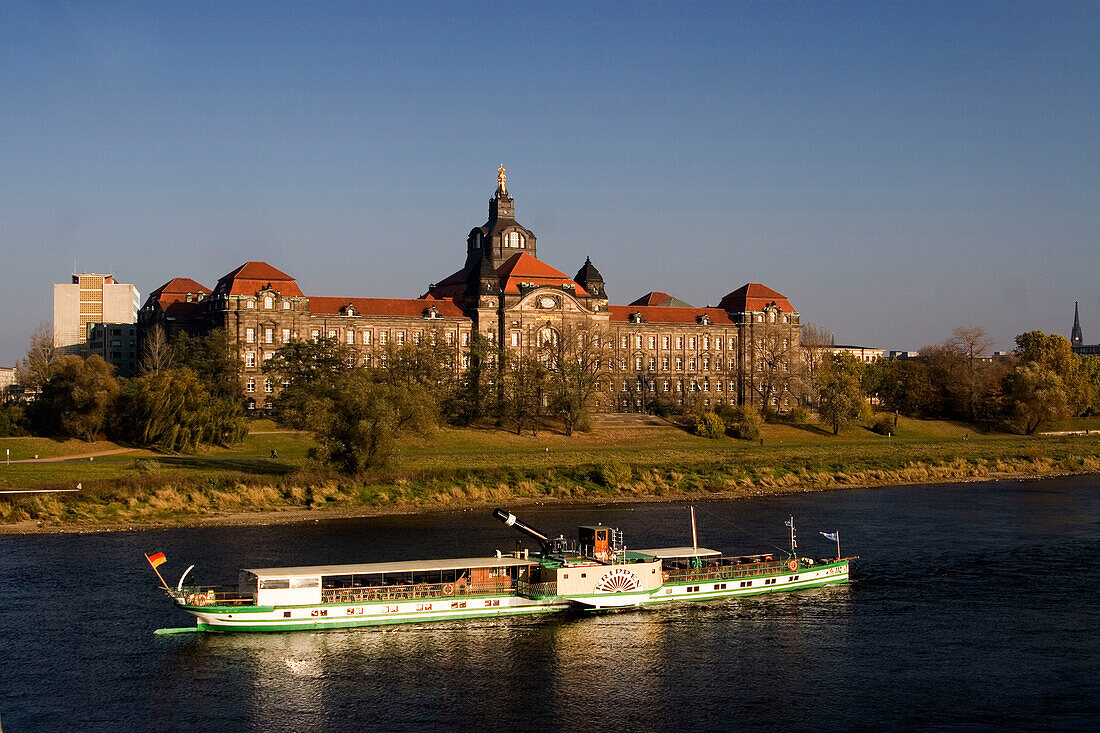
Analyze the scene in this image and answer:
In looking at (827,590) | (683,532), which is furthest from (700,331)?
(827,590)

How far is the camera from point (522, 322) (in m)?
141

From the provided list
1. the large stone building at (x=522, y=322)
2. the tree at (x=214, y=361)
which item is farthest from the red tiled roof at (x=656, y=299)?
the tree at (x=214, y=361)

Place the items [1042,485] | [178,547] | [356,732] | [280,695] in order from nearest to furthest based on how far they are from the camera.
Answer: [356,732] < [280,695] < [178,547] < [1042,485]

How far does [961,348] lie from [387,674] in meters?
124

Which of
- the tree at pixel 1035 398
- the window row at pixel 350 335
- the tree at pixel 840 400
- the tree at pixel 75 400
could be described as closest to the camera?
the tree at pixel 75 400

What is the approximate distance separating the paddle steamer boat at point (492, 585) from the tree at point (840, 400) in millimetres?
70753

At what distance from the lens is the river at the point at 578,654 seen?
36.9 m

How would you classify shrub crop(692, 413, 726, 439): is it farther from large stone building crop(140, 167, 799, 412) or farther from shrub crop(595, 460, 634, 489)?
shrub crop(595, 460, 634, 489)

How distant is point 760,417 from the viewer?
12388 centimetres

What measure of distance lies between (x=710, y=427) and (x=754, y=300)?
43.3 meters

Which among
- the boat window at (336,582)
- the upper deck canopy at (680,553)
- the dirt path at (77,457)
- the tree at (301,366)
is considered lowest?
the boat window at (336,582)

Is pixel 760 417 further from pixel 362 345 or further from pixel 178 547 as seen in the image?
pixel 178 547

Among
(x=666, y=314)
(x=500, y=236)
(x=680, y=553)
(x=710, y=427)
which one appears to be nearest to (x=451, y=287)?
(x=500, y=236)

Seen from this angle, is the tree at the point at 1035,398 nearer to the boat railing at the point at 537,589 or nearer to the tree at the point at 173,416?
the tree at the point at 173,416
